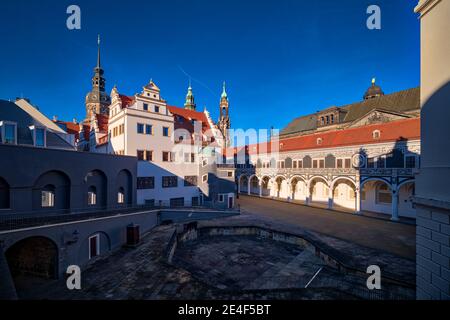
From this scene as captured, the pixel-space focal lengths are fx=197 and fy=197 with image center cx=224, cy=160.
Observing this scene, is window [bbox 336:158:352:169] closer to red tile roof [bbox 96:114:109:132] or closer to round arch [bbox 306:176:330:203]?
round arch [bbox 306:176:330:203]

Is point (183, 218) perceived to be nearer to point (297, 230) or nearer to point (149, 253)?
point (149, 253)

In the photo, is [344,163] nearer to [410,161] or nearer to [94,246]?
[410,161]

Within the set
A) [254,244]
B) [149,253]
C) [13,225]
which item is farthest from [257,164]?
[13,225]

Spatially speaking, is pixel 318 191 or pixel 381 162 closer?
pixel 381 162

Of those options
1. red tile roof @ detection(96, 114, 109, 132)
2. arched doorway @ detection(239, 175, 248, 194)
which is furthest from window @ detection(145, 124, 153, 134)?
arched doorway @ detection(239, 175, 248, 194)

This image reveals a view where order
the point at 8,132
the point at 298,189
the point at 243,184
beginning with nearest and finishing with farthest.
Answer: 1. the point at 8,132
2. the point at 298,189
3. the point at 243,184

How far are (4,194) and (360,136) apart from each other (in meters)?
33.4

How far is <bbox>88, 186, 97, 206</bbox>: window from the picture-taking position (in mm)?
16391

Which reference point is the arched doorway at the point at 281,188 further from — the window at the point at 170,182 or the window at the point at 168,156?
the window at the point at 168,156

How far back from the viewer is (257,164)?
39.0m

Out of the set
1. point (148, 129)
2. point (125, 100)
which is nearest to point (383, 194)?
point (148, 129)

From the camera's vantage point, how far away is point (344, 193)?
2766 centimetres

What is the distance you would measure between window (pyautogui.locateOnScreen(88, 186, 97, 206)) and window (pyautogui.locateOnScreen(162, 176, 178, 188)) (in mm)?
7230
